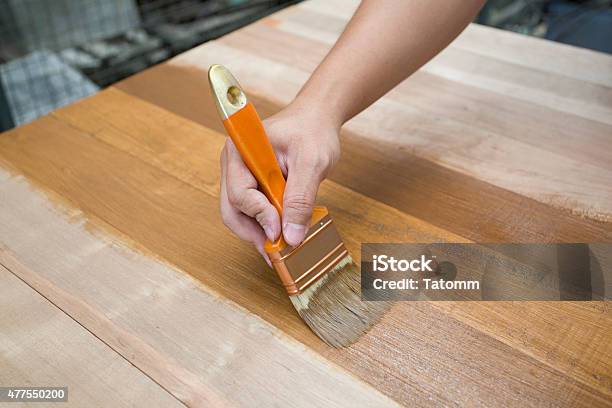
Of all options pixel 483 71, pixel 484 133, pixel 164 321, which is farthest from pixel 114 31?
pixel 164 321

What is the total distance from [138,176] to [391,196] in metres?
0.34

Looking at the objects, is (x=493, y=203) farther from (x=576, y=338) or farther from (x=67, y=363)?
(x=67, y=363)

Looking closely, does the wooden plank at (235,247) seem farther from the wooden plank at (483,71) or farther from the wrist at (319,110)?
the wooden plank at (483,71)

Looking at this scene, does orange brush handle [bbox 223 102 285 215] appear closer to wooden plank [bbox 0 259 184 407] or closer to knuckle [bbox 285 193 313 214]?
knuckle [bbox 285 193 313 214]

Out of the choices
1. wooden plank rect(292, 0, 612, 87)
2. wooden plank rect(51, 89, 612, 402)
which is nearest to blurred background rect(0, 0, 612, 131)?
wooden plank rect(292, 0, 612, 87)

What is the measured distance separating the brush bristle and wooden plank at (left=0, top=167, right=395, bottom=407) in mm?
29

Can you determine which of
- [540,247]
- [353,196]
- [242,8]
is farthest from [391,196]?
[242,8]

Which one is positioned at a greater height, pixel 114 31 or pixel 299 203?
pixel 299 203

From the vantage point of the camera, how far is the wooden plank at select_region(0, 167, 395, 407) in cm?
53

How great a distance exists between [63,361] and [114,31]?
5.00 ft

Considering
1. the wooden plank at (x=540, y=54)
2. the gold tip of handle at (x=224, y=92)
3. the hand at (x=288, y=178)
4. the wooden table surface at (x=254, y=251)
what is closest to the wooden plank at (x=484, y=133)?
the wooden table surface at (x=254, y=251)

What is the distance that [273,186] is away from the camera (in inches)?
22.9

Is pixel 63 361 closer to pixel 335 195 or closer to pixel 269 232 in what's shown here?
pixel 269 232

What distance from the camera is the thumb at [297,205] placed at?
A: 1.83 feet
